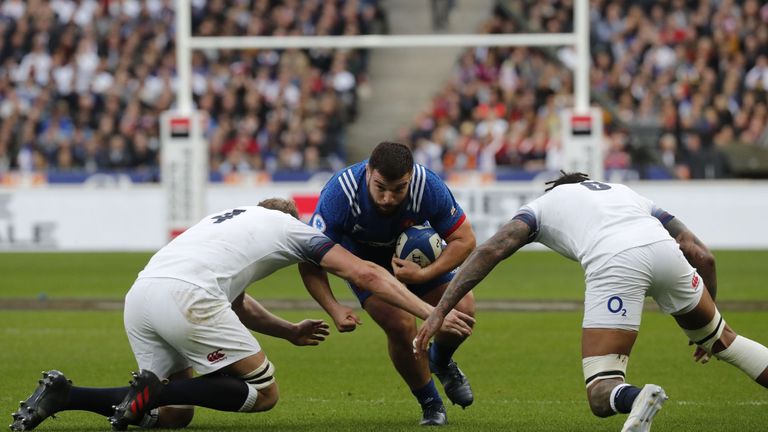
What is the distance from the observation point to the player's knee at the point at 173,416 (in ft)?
26.7

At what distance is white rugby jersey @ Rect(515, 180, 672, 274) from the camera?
293 inches

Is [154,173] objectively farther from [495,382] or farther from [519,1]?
[495,382]

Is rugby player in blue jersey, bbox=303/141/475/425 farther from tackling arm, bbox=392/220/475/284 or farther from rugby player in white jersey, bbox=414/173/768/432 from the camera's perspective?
rugby player in white jersey, bbox=414/173/768/432

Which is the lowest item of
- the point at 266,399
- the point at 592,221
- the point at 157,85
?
the point at 266,399

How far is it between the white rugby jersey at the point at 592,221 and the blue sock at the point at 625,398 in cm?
71

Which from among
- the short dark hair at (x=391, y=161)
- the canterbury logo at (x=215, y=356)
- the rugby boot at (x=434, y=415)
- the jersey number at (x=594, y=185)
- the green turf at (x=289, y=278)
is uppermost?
the short dark hair at (x=391, y=161)

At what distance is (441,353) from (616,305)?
73.6 inches

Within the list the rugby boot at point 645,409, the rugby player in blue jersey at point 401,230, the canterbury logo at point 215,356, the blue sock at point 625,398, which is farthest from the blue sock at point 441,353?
the rugby boot at point 645,409

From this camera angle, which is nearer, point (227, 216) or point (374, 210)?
point (227, 216)

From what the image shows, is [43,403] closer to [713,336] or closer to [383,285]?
[383,285]

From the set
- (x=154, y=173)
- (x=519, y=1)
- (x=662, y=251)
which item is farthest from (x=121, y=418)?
(x=519, y=1)

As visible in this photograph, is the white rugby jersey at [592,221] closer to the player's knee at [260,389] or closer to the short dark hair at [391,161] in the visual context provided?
the short dark hair at [391,161]

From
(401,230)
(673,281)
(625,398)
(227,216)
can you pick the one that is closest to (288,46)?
(401,230)

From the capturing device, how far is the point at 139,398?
7.48 m
